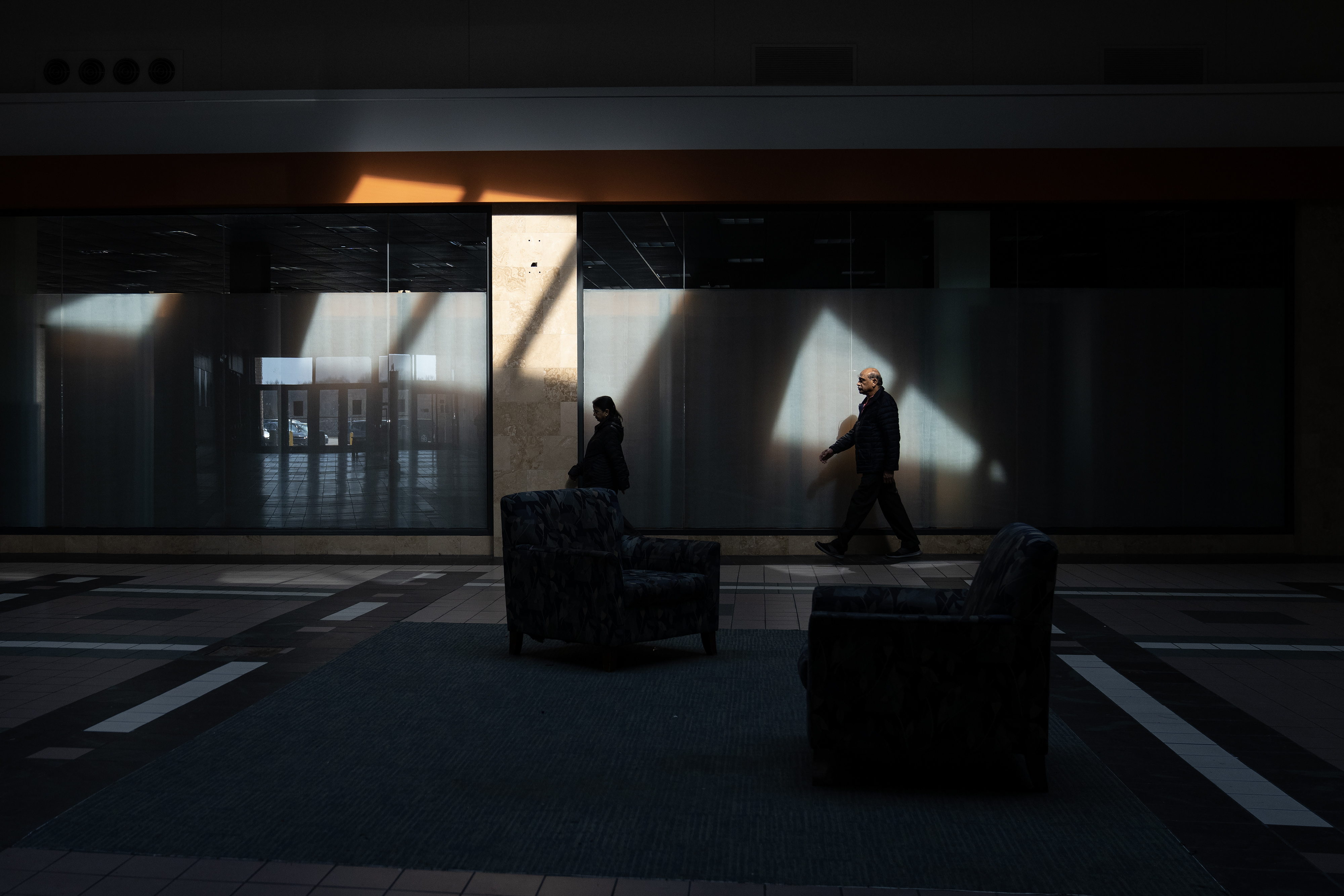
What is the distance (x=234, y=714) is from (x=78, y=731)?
61 cm

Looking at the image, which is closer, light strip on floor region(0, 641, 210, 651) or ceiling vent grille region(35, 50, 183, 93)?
light strip on floor region(0, 641, 210, 651)

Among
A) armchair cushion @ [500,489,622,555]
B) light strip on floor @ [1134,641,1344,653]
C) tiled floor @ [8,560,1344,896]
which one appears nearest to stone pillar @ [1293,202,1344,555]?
tiled floor @ [8,560,1344,896]

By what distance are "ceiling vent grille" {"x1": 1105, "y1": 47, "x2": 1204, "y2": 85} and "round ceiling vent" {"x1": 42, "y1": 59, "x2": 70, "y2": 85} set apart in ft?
33.3

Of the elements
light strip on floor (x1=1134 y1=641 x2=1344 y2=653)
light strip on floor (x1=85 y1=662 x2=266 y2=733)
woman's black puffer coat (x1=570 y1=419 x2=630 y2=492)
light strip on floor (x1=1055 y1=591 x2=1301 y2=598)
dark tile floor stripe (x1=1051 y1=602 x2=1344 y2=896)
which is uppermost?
woman's black puffer coat (x1=570 y1=419 x2=630 y2=492)

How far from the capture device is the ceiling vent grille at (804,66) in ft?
33.0

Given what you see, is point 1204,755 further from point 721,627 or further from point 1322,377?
point 1322,377

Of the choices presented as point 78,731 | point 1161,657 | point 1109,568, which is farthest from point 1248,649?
point 78,731

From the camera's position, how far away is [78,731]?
4.47m

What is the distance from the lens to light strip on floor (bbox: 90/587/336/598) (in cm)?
809

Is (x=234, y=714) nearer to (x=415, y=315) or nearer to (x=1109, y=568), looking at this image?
(x=415, y=315)

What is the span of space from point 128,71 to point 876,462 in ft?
26.9

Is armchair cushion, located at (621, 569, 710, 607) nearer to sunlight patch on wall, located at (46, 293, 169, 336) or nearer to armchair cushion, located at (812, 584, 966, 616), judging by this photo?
armchair cushion, located at (812, 584, 966, 616)

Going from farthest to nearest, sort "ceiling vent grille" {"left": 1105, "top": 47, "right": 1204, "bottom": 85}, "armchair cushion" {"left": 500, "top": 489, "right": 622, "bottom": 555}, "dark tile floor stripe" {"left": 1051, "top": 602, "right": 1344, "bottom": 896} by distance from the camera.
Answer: "ceiling vent grille" {"left": 1105, "top": 47, "right": 1204, "bottom": 85}, "armchair cushion" {"left": 500, "top": 489, "right": 622, "bottom": 555}, "dark tile floor stripe" {"left": 1051, "top": 602, "right": 1344, "bottom": 896}

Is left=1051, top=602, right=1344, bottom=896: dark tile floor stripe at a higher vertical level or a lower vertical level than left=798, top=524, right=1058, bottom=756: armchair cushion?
lower
